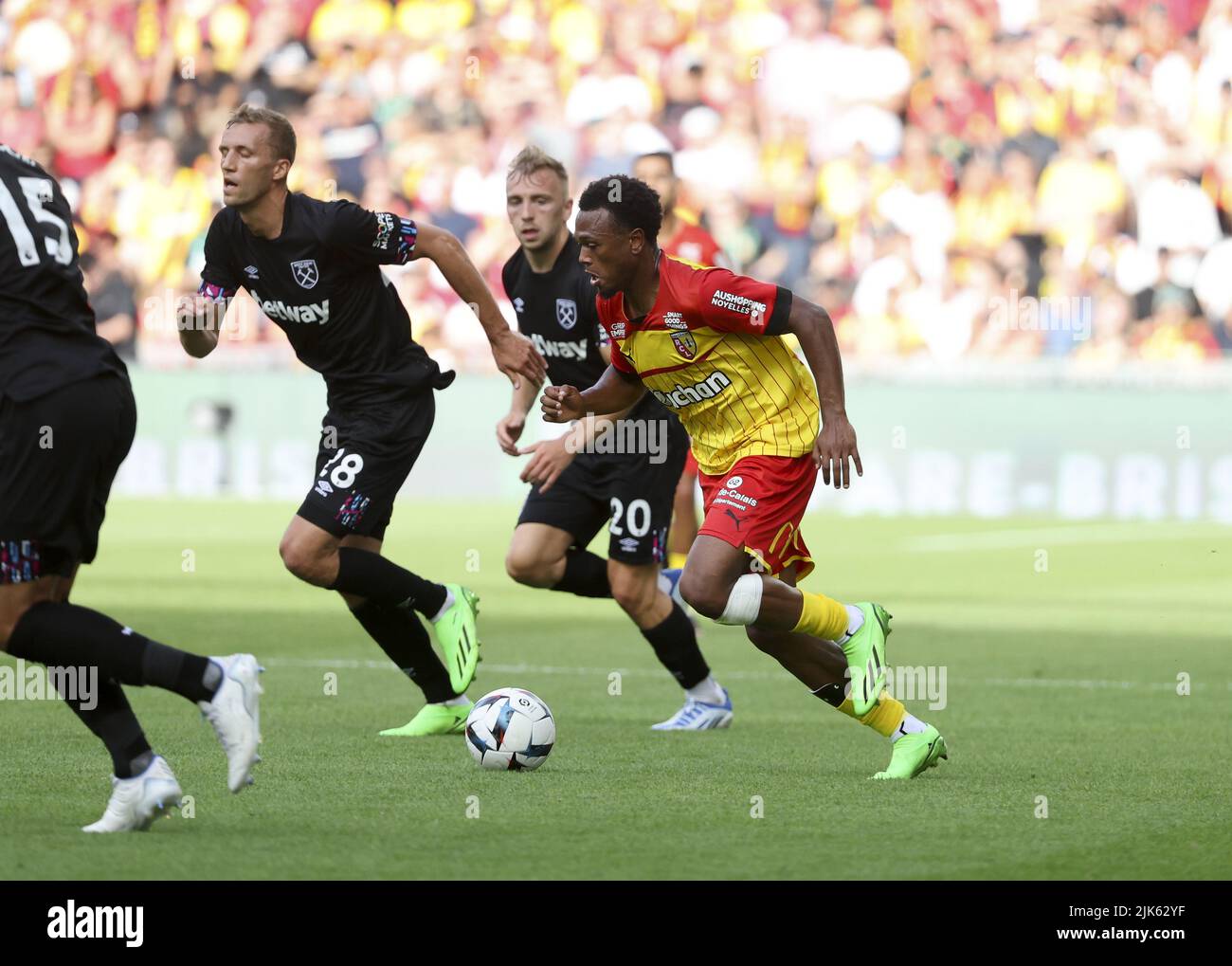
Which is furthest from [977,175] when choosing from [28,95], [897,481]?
[28,95]

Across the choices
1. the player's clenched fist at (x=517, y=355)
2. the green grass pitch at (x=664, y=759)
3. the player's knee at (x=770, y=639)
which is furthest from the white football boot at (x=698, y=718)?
the player's clenched fist at (x=517, y=355)

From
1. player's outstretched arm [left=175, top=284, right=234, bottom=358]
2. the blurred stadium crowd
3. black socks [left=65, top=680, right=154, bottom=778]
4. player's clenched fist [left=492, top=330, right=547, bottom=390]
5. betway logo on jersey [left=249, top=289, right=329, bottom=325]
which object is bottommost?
black socks [left=65, top=680, right=154, bottom=778]

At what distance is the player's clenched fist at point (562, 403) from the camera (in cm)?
681

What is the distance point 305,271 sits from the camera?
7473 millimetres

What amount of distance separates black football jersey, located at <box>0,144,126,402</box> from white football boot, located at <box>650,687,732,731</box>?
3.43 meters

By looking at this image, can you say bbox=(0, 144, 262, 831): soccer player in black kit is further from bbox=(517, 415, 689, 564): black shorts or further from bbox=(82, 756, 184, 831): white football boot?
bbox=(517, 415, 689, 564): black shorts

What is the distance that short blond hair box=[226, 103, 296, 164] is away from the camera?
715 centimetres

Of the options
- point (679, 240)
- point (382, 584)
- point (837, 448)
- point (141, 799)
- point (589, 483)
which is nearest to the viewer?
point (141, 799)

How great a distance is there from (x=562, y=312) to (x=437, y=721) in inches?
71.7

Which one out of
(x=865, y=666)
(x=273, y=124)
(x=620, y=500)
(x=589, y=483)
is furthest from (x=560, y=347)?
(x=865, y=666)

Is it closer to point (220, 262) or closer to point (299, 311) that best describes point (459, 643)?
point (299, 311)

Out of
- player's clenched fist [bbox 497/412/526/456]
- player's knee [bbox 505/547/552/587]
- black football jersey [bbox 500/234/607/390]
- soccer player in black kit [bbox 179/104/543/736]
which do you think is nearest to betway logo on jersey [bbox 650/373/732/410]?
soccer player in black kit [bbox 179/104/543/736]

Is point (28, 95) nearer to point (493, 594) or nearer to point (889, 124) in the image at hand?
point (889, 124)

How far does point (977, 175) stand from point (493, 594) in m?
10.4
